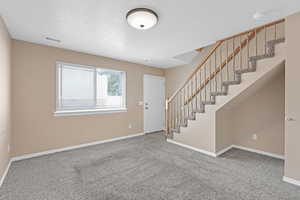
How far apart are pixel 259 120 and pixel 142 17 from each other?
3.36 m

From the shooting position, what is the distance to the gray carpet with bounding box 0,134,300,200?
175cm

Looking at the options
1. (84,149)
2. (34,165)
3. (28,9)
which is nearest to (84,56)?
(28,9)

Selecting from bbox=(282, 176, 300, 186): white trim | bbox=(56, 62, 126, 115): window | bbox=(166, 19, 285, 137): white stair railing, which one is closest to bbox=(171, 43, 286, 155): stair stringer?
bbox=(166, 19, 285, 137): white stair railing

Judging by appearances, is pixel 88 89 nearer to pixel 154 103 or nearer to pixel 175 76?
pixel 154 103

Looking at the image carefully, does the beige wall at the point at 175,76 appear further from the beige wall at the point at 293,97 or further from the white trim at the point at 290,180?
the white trim at the point at 290,180

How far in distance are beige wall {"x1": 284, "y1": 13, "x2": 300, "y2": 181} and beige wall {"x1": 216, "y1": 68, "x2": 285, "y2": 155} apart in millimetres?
884

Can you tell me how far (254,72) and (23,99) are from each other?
442 centimetres

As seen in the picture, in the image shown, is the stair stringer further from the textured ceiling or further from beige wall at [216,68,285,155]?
the textured ceiling

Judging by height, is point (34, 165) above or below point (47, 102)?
below

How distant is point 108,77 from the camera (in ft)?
13.3

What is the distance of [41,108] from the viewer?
2924 mm

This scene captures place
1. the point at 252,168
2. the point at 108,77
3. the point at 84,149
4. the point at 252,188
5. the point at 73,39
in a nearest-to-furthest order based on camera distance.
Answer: the point at 252,188 < the point at 252,168 < the point at 73,39 < the point at 84,149 < the point at 108,77

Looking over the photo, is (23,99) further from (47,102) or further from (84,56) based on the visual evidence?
(84,56)

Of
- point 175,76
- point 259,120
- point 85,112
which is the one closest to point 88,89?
point 85,112
